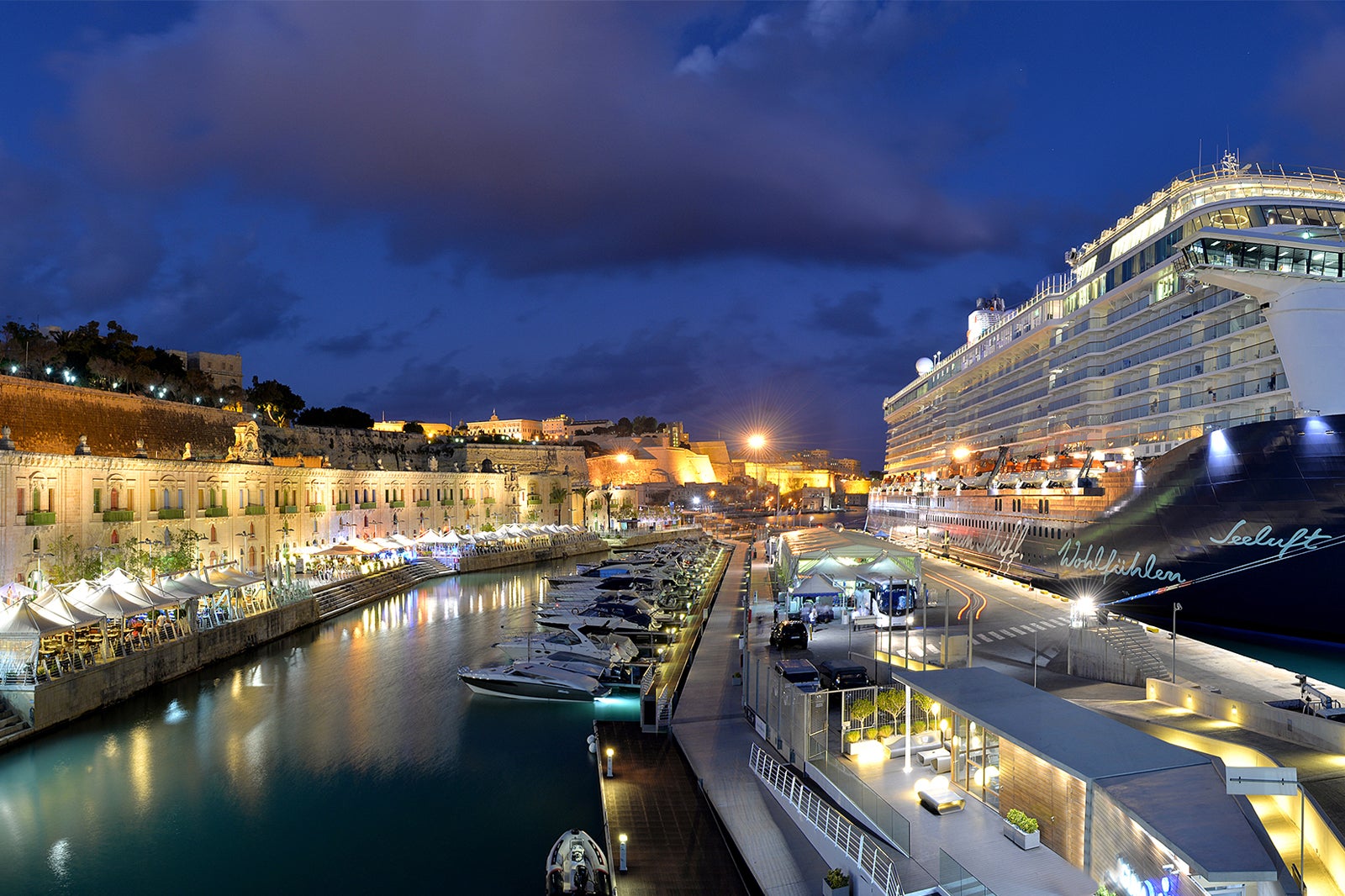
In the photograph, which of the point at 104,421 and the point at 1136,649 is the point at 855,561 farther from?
the point at 104,421

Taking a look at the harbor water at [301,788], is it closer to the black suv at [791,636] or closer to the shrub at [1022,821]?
the black suv at [791,636]

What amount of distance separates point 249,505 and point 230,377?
54861 millimetres

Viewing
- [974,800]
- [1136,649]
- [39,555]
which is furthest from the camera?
[39,555]

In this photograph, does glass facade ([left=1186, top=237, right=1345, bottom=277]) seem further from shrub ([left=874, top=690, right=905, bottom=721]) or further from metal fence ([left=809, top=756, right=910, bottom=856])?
metal fence ([left=809, top=756, right=910, bottom=856])

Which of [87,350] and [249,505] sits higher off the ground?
[87,350]

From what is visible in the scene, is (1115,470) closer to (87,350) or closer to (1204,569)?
(1204,569)

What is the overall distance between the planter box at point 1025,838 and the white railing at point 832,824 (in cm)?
167

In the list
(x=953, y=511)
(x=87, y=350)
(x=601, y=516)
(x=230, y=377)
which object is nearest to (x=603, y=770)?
(x=953, y=511)

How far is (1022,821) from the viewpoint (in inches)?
388

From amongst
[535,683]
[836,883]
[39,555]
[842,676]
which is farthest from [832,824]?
[39,555]

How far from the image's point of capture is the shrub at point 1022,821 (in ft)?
32.1

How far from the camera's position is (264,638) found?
3025cm

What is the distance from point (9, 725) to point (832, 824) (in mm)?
19565

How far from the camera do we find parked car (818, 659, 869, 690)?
635 inches
